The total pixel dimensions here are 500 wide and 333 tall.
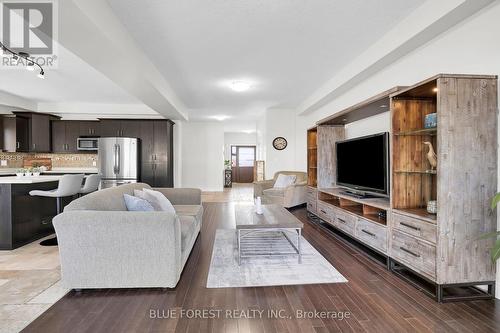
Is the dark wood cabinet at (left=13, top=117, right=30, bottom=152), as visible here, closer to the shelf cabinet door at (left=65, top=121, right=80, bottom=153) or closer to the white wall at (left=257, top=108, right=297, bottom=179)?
the shelf cabinet door at (left=65, top=121, right=80, bottom=153)

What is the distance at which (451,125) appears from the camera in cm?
213

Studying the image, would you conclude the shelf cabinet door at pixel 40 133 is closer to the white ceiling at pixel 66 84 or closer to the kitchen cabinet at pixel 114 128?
the white ceiling at pixel 66 84

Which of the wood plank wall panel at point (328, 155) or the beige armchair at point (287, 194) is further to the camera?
the beige armchair at point (287, 194)

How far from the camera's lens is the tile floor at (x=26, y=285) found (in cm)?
194

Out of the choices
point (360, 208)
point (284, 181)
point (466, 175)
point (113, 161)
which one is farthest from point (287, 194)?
point (113, 161)

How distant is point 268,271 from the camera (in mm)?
2678

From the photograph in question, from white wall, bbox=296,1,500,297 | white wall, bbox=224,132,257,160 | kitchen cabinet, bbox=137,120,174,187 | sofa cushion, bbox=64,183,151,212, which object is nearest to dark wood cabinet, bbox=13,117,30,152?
kitchen cabinet, bbox=137,120,174,187

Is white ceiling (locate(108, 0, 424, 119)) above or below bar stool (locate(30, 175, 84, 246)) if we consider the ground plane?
above

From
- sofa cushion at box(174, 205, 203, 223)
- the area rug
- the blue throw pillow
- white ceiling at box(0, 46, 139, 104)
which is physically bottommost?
the area rug

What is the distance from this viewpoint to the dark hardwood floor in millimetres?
1809

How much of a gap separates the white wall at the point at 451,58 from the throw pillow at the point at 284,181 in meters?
2.30

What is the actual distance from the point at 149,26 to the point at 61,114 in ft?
18.5

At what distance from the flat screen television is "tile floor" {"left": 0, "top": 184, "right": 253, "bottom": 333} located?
3.50 m

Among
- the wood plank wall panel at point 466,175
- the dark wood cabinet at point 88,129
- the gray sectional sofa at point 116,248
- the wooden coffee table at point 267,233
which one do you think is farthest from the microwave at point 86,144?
the wood plank wall panel at point 466,175
